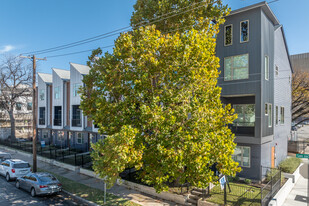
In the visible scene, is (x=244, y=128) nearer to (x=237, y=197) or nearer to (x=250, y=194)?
(x=250, y=194)

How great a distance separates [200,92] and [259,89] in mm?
6782

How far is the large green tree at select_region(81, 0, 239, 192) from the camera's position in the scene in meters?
10.2

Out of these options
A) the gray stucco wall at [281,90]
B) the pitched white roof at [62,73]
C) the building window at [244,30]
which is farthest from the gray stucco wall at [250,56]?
the pitched white roof at [62,73]

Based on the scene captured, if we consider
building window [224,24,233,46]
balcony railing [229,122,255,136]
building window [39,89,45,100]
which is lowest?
balcony railing [229,122,255,136]

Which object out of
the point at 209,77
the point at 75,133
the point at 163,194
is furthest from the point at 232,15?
the point at 75,133

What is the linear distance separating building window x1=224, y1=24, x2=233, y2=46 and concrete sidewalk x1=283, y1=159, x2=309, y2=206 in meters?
10.6

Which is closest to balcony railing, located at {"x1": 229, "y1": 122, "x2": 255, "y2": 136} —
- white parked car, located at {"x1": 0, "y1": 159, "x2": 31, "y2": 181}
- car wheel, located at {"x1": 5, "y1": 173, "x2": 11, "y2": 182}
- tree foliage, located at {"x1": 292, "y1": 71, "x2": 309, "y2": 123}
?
white parked car, located at {"x1": 0, "y1": 159, "x2": 31, "y2": 181}

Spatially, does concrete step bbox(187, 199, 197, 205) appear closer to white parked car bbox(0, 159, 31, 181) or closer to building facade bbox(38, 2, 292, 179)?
building facade bbox(38, 2, 292, 179)

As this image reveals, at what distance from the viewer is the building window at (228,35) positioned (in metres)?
17.3

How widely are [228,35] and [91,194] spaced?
1557cm

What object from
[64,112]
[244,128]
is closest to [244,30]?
[244,128]

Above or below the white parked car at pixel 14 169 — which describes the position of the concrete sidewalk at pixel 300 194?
below

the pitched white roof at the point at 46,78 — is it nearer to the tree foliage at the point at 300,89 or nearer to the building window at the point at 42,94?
the building window at the point at 42,94

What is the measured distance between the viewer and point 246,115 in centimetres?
1789
